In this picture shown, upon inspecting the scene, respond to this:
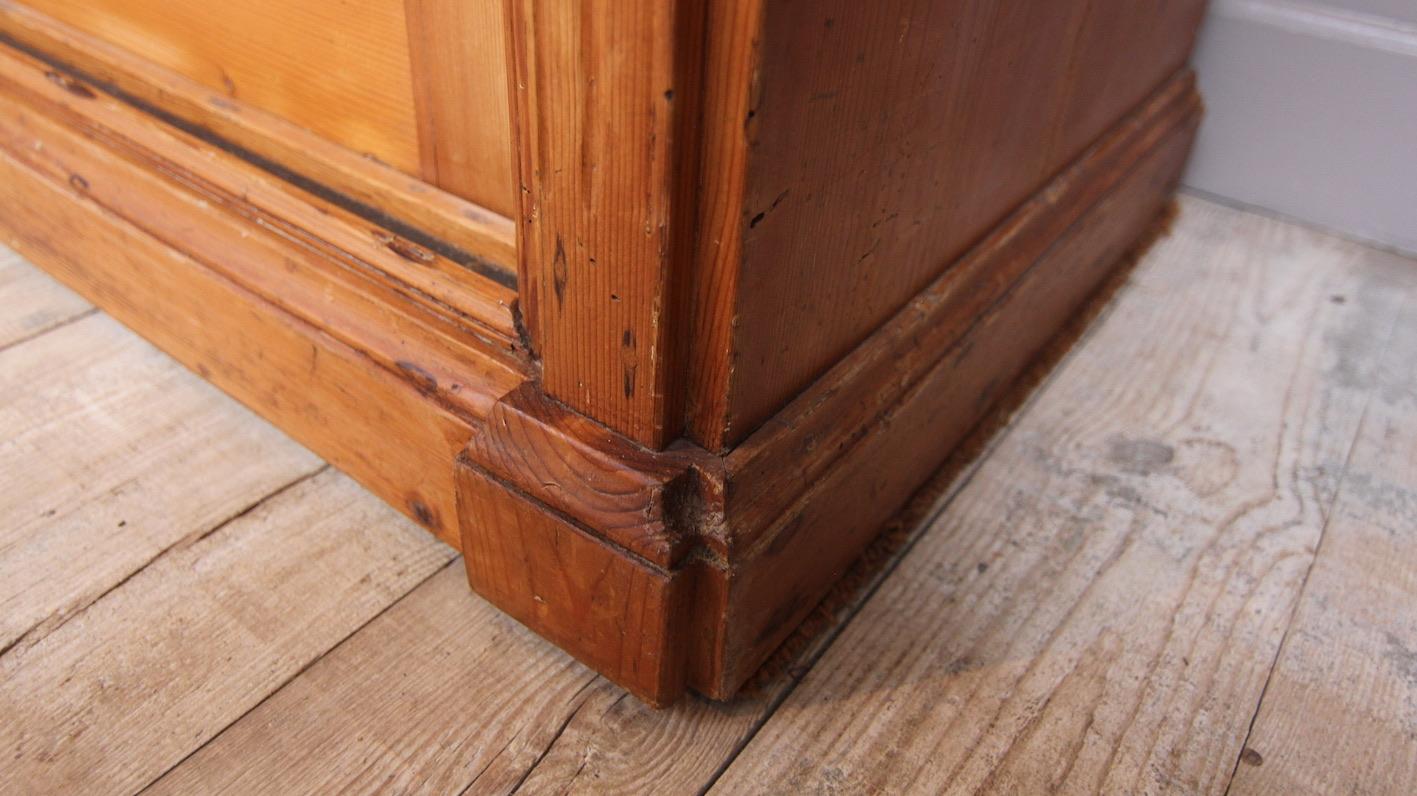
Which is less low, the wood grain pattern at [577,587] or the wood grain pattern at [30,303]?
the wood grain pattern at [577,587]

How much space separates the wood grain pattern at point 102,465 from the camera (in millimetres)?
741

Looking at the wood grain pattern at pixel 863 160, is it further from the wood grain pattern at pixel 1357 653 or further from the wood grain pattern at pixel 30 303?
the wood grain pattern at pixel 30 303

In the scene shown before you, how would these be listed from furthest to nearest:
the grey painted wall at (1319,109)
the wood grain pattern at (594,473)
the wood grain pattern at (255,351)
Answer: the grey painted wall at (1319,109)
the wood grain pattern at (255,351)
the wood grain pattern at (594,473)

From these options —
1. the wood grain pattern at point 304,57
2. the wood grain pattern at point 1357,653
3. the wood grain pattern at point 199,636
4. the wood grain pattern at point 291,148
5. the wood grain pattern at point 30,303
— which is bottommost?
the wood grain pattern at point 199,636

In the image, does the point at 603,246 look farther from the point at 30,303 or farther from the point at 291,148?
the point at 30,303

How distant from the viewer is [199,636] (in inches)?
27.5

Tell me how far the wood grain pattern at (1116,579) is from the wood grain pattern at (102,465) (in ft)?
1.56

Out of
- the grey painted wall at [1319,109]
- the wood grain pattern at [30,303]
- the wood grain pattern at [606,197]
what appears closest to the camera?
the wood grain pattern at [606,197]

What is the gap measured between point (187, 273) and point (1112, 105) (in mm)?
893

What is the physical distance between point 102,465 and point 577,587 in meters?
0.46

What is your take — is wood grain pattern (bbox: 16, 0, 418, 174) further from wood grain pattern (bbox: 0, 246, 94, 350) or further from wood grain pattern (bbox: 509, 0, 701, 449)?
wood grain pattern (bbox: 0, 246, 94, 350)

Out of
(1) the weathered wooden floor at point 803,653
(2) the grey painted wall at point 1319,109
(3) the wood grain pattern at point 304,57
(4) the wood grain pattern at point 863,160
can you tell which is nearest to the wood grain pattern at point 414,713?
(1) the weathered wooden floor at point 803,653

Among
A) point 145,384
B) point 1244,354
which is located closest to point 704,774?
point 145,384

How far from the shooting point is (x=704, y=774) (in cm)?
63
